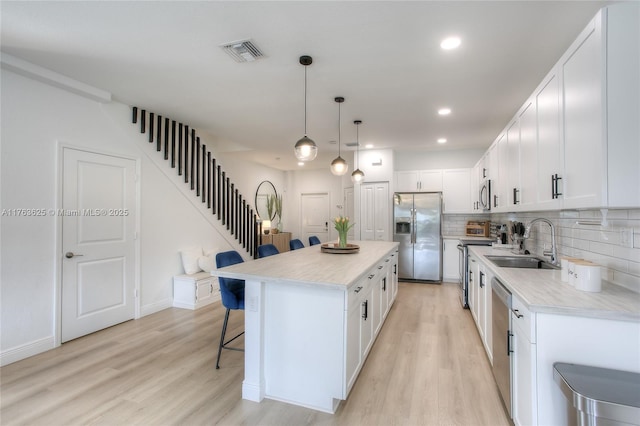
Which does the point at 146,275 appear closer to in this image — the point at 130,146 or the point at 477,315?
the point at 130,146

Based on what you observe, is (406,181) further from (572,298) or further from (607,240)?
(572,298)

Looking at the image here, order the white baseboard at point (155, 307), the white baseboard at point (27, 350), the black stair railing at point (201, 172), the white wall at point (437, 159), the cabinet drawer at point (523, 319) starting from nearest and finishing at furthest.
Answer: the cabinet drawer at point (523, 319) < the white baseboard at point (27, 350) < the white baseboard at point (155, 307) < the black stair railing at point (201, 172) < the white wall at point (437, 159)

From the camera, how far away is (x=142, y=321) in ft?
12.5

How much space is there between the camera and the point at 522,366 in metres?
1.69

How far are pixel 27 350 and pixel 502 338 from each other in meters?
4.07

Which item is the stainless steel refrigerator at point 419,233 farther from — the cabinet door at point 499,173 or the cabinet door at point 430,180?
the cabinet door at point 499,173

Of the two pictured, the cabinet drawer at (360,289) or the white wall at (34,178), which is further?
the white wall at (34,178)

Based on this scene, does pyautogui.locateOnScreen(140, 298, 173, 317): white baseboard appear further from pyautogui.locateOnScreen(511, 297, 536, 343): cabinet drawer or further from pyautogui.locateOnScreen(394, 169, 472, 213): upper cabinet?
pyautogui.locateOnScreen(394, 169, 472, 213): upper cabinet

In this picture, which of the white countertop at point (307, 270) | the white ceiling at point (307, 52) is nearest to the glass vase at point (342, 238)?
the white countertop at point (307, 270)

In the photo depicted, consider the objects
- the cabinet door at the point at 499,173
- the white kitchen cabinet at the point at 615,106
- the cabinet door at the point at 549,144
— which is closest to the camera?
the white kitchen cabinet at the point at 615,106

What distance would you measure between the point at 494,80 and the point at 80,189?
4500 millimetres

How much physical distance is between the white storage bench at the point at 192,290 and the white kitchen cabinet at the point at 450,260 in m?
4.22

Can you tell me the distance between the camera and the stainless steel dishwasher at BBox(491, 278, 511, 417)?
192cm

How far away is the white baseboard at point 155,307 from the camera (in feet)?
13.1
